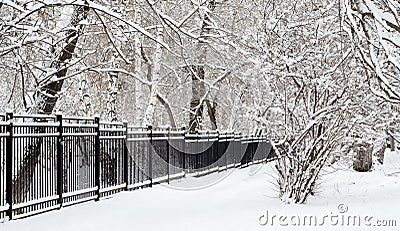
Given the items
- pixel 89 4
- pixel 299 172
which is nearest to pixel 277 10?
pixel 299 172

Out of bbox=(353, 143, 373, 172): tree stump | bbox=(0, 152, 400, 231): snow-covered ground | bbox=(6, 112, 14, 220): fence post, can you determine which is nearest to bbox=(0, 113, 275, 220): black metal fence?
bbox=(6, 112, 14, 220): fence post

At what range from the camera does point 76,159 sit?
9.72 meters

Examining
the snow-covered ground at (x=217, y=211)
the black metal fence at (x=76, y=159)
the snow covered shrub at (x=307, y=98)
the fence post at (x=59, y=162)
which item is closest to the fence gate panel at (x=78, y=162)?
the black metal fence at (x=76, y=159)

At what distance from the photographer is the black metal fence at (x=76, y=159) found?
25.9 ft

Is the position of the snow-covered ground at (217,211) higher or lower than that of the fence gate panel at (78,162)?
lower

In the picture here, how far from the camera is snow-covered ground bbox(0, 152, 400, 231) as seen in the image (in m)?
8.19

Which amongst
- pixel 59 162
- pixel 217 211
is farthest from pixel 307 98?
pixel 59 162

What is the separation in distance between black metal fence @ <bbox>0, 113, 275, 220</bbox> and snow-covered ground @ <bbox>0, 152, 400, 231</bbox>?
0.83ft

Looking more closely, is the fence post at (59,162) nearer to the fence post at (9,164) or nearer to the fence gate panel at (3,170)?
the fence gate panel at (3,170)

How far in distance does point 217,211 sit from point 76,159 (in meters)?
2.57

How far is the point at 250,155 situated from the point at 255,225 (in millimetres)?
16629

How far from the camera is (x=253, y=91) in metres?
12.2

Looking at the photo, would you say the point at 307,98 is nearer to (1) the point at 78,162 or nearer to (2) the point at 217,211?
(2) the point at 217,211

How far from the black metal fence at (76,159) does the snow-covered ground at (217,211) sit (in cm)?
25
